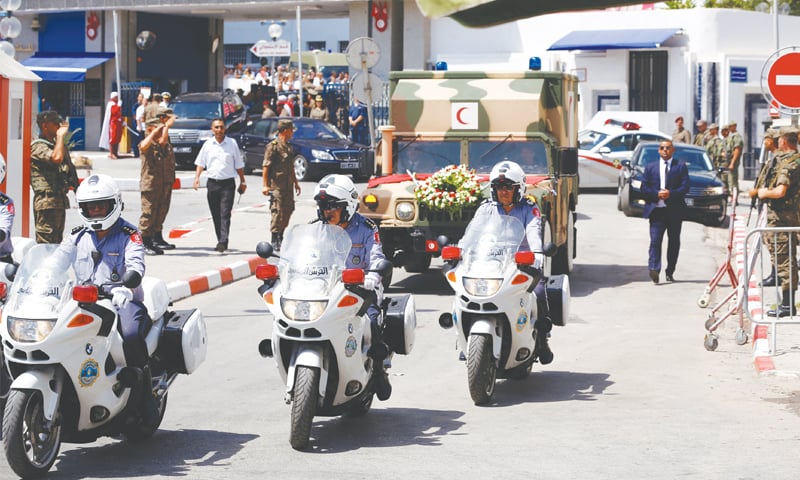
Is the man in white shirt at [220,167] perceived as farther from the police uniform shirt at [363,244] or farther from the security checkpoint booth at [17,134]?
the police uniform shirt at [363,244]

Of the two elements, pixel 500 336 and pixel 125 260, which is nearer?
pixel 125 260

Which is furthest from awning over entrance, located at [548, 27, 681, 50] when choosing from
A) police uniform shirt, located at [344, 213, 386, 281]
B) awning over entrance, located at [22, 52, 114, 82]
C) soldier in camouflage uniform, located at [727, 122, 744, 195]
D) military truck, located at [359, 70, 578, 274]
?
police uniform shirt, located at [344, 213, 386, 281]

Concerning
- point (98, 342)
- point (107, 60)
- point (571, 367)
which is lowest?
point (571, 367)

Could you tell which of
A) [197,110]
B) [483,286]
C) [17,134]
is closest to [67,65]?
[197,110]

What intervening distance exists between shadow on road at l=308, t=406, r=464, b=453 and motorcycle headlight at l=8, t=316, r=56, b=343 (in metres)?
1.60

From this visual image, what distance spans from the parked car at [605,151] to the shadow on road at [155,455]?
22043 mm

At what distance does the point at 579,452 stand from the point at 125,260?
2.70 m

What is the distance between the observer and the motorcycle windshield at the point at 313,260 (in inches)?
292

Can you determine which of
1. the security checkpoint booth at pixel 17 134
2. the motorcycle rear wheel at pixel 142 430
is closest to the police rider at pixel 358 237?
the motorcycle rear wheel at pixel 142 430

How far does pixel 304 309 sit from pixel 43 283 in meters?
1.39

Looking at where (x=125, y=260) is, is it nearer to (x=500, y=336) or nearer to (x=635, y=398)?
(x=500, y=336)

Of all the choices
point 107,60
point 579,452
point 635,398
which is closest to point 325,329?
point 579,452

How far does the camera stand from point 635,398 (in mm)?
9062

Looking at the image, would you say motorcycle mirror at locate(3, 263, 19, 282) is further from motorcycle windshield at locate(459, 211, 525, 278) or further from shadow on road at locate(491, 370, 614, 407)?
shadow on road at locate(491, 370, 614, 407)
